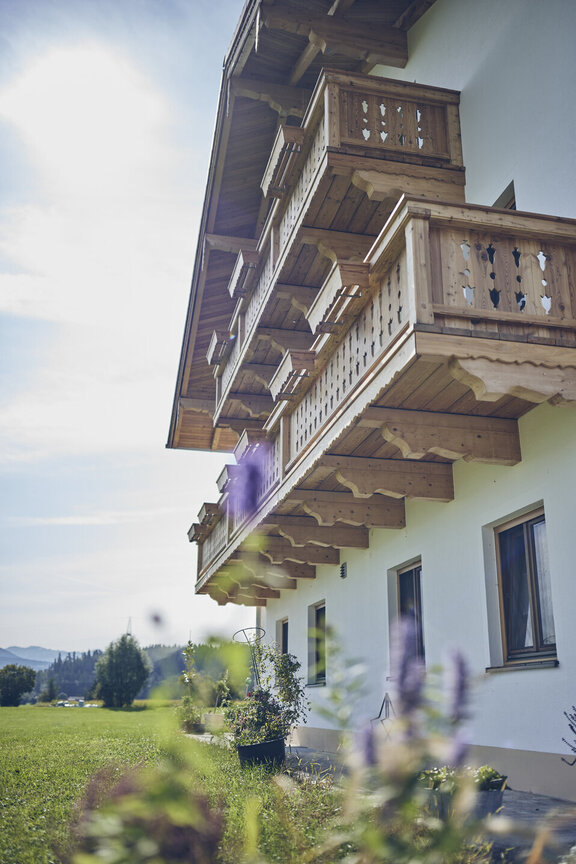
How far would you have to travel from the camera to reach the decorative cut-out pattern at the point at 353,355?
20.2 feet

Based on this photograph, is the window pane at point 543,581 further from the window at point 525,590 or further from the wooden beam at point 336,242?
the wooden beam at point 336,242

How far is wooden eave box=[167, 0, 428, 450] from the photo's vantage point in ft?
35.4

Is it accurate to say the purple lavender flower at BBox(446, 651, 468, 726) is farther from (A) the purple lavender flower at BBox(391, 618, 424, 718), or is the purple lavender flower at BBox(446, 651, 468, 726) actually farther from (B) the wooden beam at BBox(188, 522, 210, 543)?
(B) the wooden beam at BBox(188, 522, 210, 543)

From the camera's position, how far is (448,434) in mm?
7152

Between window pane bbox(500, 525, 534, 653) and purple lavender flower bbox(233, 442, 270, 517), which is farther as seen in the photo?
purple lavender flower bbox(233, 442, 270, 517)

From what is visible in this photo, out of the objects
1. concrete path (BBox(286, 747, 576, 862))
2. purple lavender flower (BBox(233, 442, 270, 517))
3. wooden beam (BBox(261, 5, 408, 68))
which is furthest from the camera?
purple lavender flower (BBox(233, 442, 270, 517))

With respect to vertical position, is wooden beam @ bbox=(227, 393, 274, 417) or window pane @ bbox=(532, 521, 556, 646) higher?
wooden beam @ bbox=(227, 393, 274, 417)

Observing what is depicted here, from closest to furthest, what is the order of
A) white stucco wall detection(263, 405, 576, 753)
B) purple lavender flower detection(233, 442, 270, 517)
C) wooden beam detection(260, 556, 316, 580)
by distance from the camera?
1. white stucco wall detection(263, 405, 576, 753)
2. purple lavender flower detection(233, 442, 270, 517)
3. wooden beam detection(260, 556, 316, 580)

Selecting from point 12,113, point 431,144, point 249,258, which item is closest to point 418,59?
point 431,144

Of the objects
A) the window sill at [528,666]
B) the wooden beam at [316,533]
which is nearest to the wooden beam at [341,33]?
the wooden beam at [316,533]

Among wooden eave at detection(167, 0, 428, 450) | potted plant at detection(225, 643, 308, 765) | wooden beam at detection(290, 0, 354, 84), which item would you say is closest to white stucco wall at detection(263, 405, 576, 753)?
potted plant at detection(225, 643, 308, 765)

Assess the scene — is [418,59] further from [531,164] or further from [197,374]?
[197,374]

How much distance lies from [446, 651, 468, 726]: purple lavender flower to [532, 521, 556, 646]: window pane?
5.99 metres

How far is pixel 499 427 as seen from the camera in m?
7.29
